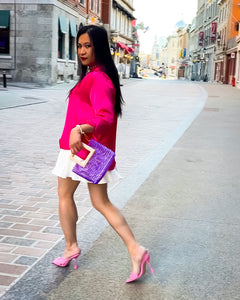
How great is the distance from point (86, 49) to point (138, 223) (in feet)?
6.44

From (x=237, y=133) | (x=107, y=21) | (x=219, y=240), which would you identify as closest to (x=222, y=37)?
(x=107, y=21)

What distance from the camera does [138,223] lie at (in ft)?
13.9

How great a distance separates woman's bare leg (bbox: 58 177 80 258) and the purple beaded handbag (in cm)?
28

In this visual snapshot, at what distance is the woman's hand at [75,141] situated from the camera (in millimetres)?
2609

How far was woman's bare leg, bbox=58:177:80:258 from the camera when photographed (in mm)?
3012

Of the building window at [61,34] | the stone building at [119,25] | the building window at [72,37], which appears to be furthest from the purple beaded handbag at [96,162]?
the stone building at [119,25]

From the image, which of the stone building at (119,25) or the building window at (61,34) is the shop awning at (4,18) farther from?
the stone building at (119,25)

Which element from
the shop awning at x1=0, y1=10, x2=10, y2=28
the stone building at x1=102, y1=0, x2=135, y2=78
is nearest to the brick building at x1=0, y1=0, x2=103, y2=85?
the shop awning at x1=0, y1=10, x2=10, y2=28

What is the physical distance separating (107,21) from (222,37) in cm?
1681

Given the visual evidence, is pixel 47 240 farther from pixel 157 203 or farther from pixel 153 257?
pixel 157 203

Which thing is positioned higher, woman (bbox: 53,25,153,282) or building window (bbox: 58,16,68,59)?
building window (bbox: 58,16,68,59)

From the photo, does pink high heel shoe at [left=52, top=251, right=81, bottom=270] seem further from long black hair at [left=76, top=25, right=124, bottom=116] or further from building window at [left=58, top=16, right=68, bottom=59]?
building window at [left=58, top=16, right=68, bottom=59]

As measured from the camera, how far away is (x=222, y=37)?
5431 cm

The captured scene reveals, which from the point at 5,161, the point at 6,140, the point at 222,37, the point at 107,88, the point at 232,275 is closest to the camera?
the point at 107,88
